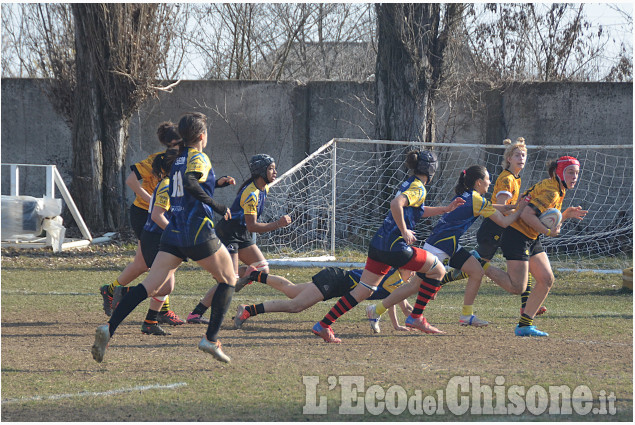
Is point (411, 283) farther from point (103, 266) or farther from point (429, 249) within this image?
point (103, 266)

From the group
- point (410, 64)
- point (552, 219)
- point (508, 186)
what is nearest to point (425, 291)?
point (552, 219)

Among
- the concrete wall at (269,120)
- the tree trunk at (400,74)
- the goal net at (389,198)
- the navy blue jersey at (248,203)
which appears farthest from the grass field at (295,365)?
the concrete wall at (269,120)

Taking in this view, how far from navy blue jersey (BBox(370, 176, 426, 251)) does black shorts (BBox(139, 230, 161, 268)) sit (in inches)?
75.0

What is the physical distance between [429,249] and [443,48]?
26.5ft

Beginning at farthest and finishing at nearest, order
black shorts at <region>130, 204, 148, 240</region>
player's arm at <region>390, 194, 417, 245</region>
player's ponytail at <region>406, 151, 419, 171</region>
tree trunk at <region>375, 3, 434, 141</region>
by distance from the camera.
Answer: tree trunk at <region>375, 3, 434, 141</region>
black shorts at <region>130, 204, 148, 240</region>
player's ponytail at <region>406, 151, 419, 171</region>
player's arm at <region>390, 194, 417, 245</region>

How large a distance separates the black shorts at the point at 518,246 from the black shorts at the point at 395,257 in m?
1.18

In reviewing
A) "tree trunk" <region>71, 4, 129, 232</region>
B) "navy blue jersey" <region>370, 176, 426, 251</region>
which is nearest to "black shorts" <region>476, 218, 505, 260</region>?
"navy blue jersey" <region>370, 176, 426, 251</region>

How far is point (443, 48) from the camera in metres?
14.7

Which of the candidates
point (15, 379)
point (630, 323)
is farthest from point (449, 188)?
point (15, 379)

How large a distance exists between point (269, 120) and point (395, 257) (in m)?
10.6

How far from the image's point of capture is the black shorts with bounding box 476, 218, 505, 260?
25.8 ft

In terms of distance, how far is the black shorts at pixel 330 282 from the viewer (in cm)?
711

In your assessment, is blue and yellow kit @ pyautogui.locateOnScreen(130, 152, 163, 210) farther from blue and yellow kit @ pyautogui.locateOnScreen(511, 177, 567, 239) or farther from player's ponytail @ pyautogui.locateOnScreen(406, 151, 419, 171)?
blue and yellow kit @ pyautogui.locateOnScreen(511, 177, 567, 239)

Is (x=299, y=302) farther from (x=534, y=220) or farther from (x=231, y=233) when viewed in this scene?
(x=534, y=220)
